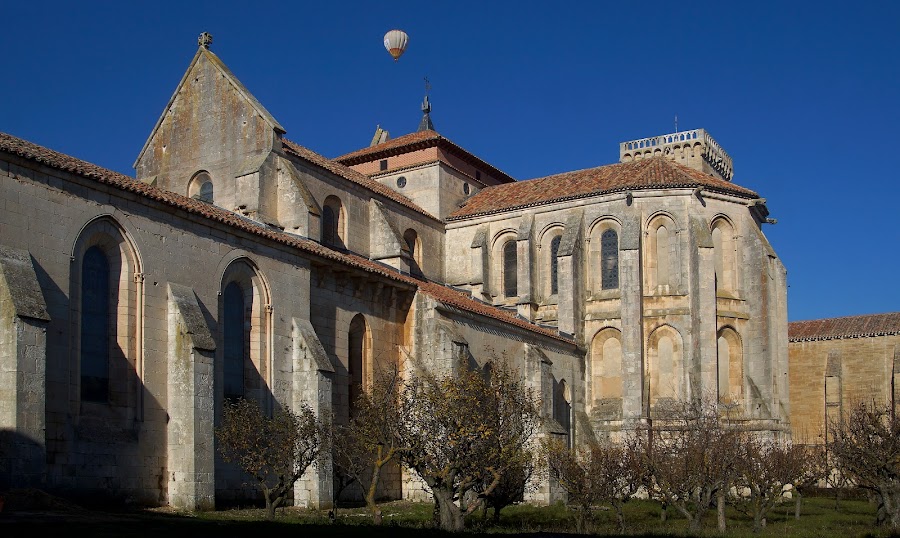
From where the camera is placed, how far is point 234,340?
3166cm

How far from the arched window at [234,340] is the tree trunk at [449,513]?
8.31m

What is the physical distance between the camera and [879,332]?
204ft

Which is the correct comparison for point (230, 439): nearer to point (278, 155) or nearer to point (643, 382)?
point (278, 155)

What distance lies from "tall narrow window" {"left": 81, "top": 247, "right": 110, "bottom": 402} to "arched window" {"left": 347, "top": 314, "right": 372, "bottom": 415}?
11.3m

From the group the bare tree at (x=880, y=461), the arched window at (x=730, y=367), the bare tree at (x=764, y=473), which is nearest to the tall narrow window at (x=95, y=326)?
the bare tree at (x=764, y=473)

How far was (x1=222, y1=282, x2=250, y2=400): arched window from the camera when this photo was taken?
31.2 m

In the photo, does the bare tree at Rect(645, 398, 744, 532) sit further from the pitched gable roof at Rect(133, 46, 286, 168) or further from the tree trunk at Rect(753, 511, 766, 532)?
the pitched gable roof at Rect(133, 46, 286, 168)

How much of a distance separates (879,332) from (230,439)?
46507 mm

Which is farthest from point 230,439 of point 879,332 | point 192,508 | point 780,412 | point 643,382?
point 879,332

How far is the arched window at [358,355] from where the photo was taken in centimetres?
3725

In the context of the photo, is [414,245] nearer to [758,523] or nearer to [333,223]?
[333,223]

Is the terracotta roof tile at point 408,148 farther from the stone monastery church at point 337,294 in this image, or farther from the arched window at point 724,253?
the arched window at point 724,253

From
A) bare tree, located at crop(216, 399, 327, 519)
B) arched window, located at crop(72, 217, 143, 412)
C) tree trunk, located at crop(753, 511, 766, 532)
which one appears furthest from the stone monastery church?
tree trunk, located at crop(753, 511, 766, 532)

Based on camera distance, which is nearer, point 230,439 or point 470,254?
point 230,439
